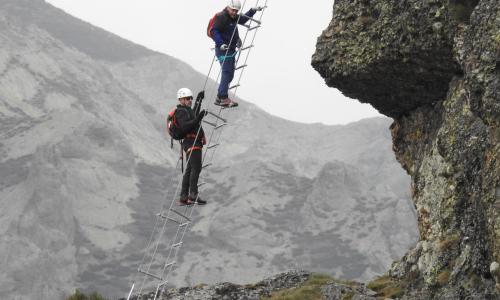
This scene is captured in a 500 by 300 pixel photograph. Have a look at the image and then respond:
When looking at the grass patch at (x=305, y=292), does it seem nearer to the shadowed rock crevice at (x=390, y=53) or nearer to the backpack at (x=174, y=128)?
the shadowed rock crevice at (x=390, y=53)

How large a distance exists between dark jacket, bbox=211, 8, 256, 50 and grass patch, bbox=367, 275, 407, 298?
9.33 metres

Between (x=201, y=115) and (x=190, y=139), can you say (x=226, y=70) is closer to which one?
(x=190, y=139)

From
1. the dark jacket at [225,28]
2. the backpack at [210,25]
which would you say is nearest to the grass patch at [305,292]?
the dark jacket at [225,28]

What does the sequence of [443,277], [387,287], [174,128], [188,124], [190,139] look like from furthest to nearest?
[387,287] → [190,139] → [174,128] → [188,124] → [443,277]

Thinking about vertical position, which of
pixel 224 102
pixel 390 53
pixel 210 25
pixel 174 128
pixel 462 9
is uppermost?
pixel 462 9

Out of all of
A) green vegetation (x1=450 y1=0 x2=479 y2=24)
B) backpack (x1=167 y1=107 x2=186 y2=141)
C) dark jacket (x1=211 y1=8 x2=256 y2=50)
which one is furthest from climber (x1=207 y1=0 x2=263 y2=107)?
green vegetation (x1=450 y1=0 x2=479 y2=24)

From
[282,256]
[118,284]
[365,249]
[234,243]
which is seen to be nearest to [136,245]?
[118,284]

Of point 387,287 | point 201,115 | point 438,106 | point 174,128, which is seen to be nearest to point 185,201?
point 174,128

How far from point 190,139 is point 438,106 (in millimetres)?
8155

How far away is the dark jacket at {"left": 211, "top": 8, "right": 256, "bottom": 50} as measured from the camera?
19.3 meters

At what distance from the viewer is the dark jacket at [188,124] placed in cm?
1780

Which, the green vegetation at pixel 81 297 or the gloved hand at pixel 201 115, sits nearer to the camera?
the gloved hand at pixel 201 115

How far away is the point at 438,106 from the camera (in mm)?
19953

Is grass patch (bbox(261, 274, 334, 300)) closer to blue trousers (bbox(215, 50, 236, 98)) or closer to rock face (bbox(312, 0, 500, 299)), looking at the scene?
rock face (bbox(312, 0, 500, 299))
